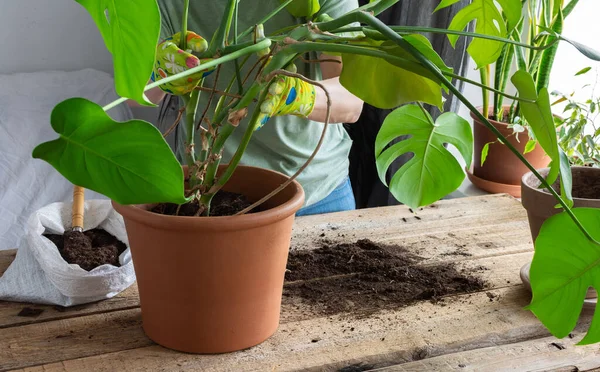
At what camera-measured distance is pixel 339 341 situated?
853mm

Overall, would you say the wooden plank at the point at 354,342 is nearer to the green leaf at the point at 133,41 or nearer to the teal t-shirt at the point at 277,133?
the green leaf at the point at 133,41

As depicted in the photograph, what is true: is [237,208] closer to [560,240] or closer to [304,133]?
[560,240]

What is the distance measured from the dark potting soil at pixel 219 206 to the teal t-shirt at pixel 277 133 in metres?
0.64

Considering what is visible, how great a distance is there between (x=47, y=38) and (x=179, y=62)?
227 centimetres

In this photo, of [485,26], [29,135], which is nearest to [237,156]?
[485,26]

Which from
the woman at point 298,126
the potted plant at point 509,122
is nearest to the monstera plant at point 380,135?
the woman at point 298,126

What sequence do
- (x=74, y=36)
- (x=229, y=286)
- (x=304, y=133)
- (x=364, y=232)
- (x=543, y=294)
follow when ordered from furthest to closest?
1. (x=74, y=36)
2. (x=304, y=133)
3. (x=364, y=232)
4. (x=229, y=286)
5. (x=543, y=294)

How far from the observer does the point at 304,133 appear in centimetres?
159

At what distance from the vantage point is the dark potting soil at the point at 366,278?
3.18ft

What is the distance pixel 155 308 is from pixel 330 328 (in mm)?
227

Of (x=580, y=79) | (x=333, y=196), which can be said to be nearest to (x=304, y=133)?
(x=333, y=196)

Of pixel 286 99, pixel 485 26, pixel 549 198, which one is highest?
pixel 485 26

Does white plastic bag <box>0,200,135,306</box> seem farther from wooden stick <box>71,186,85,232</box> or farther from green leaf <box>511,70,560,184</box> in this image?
green leaf <box>511,70,560,184</box>

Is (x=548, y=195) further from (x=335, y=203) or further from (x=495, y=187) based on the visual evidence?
(x=495, y=187)
